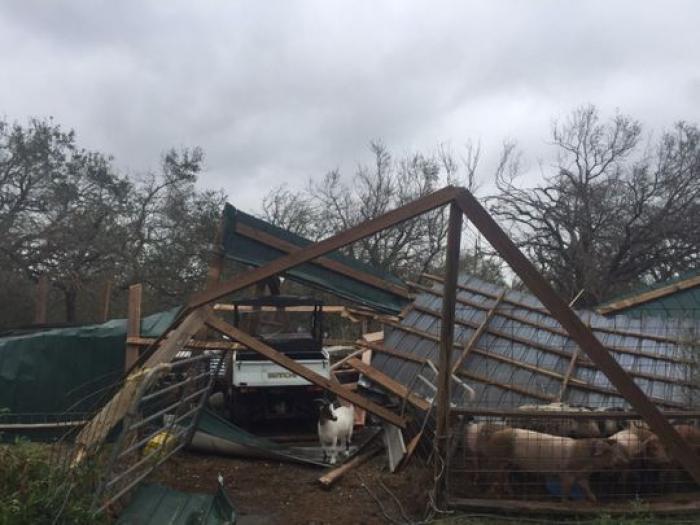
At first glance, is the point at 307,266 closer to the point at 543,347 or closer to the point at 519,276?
the point at 519,276

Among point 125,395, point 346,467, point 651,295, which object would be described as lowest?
point 346,467

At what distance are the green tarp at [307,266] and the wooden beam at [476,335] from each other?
1.40m

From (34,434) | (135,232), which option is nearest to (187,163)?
(135,232)

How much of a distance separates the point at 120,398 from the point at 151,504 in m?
0.96

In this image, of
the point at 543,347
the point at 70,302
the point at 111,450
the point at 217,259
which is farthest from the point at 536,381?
the point at 70,302

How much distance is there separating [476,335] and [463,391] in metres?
1.20

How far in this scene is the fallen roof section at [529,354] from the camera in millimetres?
10008

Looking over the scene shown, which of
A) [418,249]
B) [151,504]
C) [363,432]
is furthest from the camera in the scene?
[418,249]

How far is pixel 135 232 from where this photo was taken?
31.2 meters

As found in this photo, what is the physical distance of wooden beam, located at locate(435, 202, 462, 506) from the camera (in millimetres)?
6840

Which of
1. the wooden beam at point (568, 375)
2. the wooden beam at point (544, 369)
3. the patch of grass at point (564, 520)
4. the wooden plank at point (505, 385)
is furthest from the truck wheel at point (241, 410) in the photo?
the patch of grass at point (564, 520)

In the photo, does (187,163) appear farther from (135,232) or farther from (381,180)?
(381,180)

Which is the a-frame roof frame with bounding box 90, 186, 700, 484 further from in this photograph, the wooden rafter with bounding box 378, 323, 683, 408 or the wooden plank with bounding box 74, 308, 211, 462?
the wooden rafter with bounding box 378, 323, 683, 408

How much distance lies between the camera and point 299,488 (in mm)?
7930
